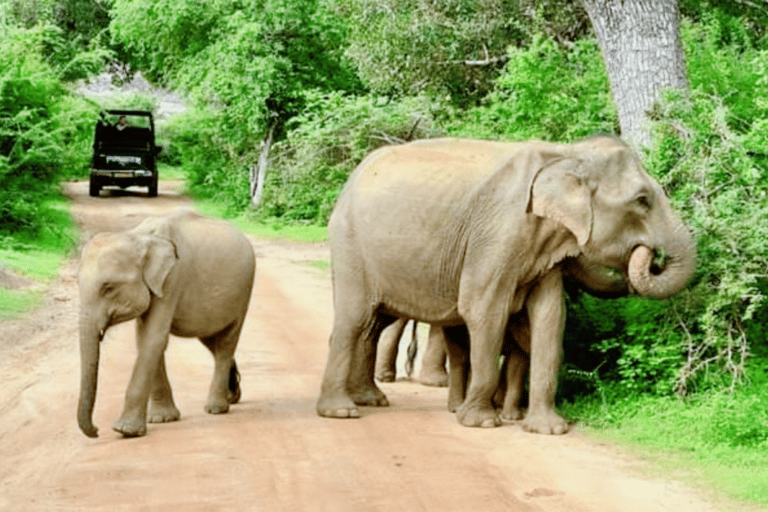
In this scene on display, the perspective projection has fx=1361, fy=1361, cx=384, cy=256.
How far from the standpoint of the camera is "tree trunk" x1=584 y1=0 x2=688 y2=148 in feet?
43.7

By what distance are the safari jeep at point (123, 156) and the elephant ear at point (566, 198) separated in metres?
29.8

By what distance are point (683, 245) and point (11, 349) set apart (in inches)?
308

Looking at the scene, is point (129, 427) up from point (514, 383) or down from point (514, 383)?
down

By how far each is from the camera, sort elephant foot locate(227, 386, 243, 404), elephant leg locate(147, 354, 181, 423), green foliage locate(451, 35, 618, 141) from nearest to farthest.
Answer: elephant leg locate(147, 354, 181, 423)
elephant foot locate(227, 386, 243, 404)
green foliage locate(451, 35, 618, 141)

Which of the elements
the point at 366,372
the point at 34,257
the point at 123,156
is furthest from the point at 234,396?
the point at 123,156

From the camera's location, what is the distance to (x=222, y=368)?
10969mm

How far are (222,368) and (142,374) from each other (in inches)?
44.8

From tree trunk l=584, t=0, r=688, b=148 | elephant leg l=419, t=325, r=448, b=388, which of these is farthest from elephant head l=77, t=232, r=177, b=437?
tree trunk l=584, t=0, r=688, b=148

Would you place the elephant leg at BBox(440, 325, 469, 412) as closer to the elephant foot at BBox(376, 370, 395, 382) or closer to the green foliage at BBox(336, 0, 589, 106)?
the elephant foot at BBox(376, 370, 395, 382)

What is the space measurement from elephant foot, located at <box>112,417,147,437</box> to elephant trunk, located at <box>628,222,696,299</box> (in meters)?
3.73

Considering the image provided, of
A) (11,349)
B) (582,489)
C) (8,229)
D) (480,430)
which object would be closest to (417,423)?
(480,430)

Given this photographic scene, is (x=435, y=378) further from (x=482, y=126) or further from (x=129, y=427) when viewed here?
(x=482, y=126)

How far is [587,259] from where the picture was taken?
10.2 m

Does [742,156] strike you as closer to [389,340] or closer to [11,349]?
[389,340]
